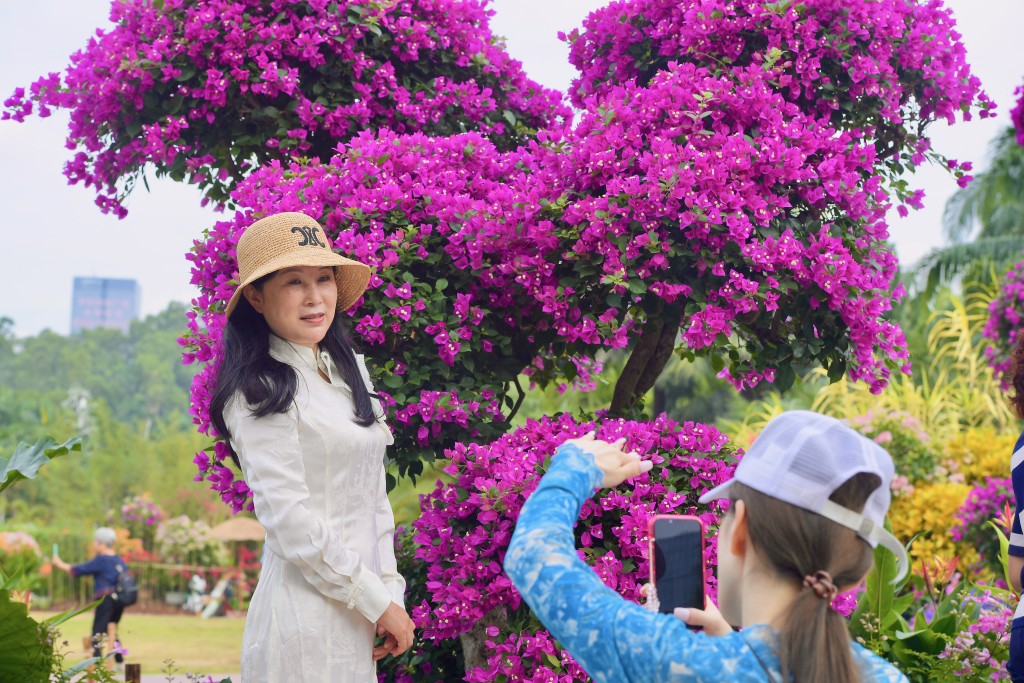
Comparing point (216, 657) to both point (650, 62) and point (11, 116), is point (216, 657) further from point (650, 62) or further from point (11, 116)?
point (650, 62)

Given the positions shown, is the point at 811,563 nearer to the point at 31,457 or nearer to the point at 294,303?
the point at 294,303

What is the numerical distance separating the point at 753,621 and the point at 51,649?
2.38 meters

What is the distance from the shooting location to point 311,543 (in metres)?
2.21

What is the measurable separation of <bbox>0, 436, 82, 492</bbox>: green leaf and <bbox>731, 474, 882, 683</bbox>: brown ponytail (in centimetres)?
207

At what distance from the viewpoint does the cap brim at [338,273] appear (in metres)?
2.41

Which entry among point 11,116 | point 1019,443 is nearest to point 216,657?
point 11,116

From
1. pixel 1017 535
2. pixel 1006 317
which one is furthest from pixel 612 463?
pixel 1006 317

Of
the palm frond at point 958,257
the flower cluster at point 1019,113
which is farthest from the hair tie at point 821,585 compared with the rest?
the palm frond at point 958,257


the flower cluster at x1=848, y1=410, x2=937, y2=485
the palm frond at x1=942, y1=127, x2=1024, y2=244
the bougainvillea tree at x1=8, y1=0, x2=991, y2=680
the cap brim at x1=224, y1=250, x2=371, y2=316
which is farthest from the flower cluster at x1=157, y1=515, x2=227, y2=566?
the palm frond at x1=942, y1=127, x2=1024, y2=244

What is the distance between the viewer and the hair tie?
1.28 meters

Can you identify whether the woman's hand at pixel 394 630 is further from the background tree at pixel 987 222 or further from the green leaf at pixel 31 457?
the background tree at pixel 987 222

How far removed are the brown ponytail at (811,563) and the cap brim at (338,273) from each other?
1370 mm

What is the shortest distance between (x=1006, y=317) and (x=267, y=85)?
18.7 ft

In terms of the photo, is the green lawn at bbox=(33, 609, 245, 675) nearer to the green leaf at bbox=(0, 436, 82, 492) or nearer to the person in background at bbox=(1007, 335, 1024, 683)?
the green leaf at bbox=(0, 436, 82, 492)
